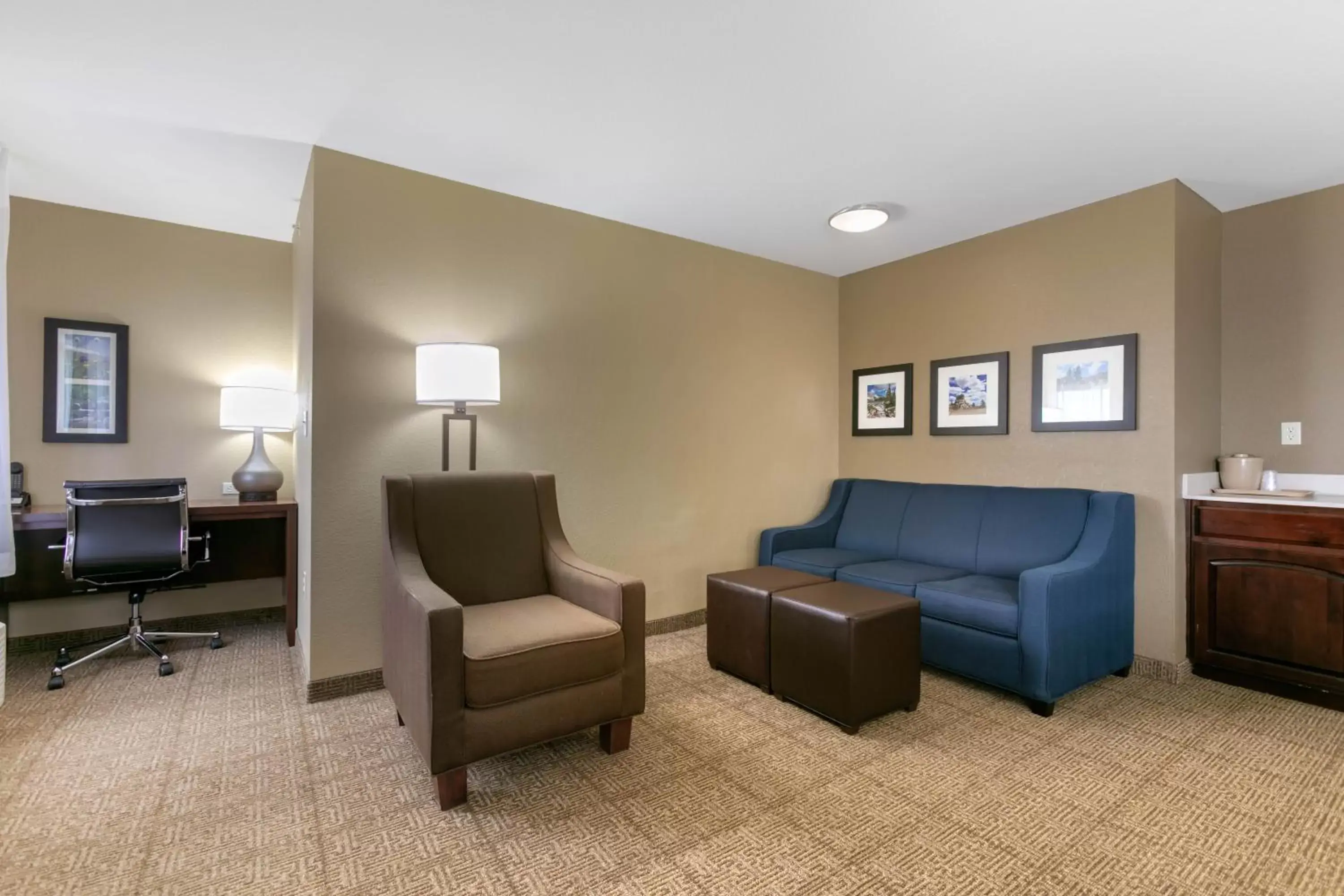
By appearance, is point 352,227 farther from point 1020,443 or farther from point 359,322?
point 1020,443

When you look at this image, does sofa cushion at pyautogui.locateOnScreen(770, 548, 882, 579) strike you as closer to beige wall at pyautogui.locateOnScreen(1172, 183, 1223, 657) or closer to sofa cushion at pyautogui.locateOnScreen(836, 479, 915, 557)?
sofa cushion at pyautogui.locateOnScreen(836, 479, 915, 557)

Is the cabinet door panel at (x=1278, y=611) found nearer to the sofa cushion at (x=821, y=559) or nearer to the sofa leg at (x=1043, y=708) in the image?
the sofa leg at (x=1043, y=708)

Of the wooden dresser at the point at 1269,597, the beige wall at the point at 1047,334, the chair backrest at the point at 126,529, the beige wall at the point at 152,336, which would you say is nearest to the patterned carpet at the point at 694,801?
the wooden dresser at the point at 1269,597

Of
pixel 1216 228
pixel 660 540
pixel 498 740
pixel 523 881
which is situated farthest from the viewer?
pixel 660 540

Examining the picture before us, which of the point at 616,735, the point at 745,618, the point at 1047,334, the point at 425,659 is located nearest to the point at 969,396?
the point at 1047,334

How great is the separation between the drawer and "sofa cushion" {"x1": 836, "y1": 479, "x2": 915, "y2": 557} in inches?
56.1

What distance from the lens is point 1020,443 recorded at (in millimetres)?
3553

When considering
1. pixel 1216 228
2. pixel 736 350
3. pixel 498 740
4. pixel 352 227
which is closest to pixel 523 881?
pixel 498 740

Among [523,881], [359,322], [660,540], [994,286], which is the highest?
[994,286]

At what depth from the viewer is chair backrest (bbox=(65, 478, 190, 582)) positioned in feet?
9.31

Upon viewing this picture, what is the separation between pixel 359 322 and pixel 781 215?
2.27 meters

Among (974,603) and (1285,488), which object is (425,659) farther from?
(1285,488)

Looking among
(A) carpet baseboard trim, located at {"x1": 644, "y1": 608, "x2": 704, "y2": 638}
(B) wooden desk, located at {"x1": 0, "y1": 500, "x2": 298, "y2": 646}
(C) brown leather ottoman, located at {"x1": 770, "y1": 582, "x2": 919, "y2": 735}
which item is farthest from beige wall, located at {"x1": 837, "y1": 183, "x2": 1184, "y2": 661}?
(B) wooden desk, located at {"x1": 0, "y1": 500, "x2": 298, "y2": 646}

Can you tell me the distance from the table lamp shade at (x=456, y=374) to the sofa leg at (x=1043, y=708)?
104 inches
